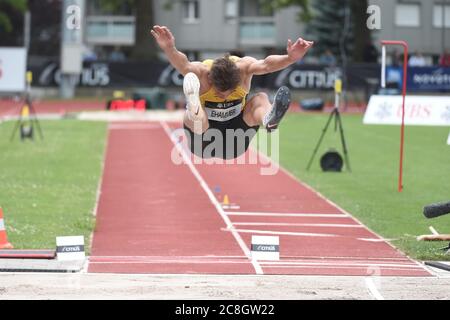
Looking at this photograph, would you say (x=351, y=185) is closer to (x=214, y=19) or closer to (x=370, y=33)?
(x=370, y=33)

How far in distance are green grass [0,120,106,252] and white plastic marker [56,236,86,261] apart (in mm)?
1599

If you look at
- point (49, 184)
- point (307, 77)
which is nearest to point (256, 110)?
point (49, 184)

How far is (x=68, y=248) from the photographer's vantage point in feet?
36.9

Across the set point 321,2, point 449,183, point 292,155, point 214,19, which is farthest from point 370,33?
point 449,183

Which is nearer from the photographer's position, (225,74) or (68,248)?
(225,74)

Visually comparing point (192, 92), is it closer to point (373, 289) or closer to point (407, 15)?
point (373, 289)

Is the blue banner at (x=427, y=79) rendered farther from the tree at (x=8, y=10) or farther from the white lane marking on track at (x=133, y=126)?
the tree at (x=8, y=10)

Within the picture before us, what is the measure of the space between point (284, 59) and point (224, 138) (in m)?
1.48

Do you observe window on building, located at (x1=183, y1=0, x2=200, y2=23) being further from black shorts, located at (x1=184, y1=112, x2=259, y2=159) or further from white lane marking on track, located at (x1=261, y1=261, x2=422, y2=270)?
white lane marking on track, located at (x1=261, y1=261, x2=422, y2=270)

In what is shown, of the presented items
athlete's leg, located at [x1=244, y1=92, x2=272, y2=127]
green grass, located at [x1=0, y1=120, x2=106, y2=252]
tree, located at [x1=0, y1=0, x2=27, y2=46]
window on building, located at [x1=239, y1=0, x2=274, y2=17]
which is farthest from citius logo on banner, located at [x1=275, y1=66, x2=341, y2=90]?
athlete's leg, located at [x1=244, y1=92, x2=272, y2=127]

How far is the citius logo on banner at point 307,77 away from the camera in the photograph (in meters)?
41.0

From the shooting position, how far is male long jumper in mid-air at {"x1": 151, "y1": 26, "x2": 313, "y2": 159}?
10578mm

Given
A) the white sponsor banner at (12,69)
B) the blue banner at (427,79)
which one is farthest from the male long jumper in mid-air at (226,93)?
the blue banner at (427,79)

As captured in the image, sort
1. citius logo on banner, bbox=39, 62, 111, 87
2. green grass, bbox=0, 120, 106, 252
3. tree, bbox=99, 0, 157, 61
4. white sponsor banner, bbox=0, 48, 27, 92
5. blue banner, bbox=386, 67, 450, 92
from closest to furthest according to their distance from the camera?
1. green grass, bbox=0, 120, 106, 252
2. white sponsor banner, bbox=0, 48, 27, 92
3. blue banner, bbox=386, 67, 450, 92
4. citius logo on banner, bbox=39, 62, 111, 87
5. tree, bbox=99, 0, 157, 61
